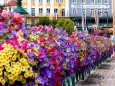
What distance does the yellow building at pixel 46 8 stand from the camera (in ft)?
283

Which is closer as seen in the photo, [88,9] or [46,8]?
[88,9]

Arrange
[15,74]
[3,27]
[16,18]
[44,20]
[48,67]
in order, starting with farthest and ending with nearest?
[44,20] → [16,18] → [3,27] → [48,67] → [15,74]

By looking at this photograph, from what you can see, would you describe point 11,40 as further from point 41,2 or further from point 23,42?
point 41,2

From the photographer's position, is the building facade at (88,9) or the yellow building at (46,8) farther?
the yellow building at (46,8)

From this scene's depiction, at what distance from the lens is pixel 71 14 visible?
283ft

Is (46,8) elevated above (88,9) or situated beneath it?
elevated above

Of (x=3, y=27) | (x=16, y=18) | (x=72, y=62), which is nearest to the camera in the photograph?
(x=3, y=27)

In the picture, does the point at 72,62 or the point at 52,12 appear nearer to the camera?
the point at 72,62

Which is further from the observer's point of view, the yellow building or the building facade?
the yellow building

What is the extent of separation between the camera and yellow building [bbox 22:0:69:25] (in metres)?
86.4

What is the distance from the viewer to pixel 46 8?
8731 centimetres

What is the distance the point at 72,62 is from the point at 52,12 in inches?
3011

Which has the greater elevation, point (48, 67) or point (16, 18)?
point (16, 18)

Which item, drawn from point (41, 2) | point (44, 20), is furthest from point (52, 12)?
point (44, 20)
